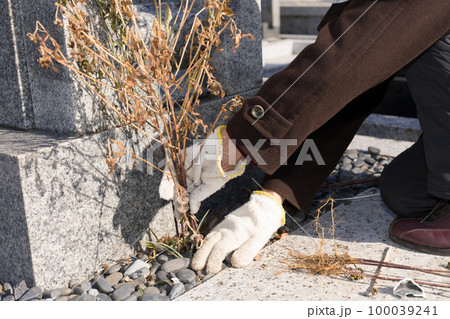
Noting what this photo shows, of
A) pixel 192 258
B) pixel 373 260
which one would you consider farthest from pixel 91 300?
pixel 373 260

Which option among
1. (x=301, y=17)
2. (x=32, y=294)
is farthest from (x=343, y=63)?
(x=301, y=17)

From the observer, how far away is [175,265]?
8.08 ft

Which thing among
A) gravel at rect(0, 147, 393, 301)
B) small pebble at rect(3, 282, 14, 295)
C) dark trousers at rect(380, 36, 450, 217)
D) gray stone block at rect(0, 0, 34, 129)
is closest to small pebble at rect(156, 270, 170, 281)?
gravel at rect(0, 147, 393, 301)

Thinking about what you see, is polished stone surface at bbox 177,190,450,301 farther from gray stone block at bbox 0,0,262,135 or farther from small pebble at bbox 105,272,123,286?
gray stone block at bbox 0,0,262,135

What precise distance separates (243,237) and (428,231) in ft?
2.81

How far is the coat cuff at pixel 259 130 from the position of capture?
7.30 ft

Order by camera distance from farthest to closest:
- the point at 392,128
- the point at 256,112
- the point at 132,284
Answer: the point at 392,128 → the point at 132,284 → the point at 256,112

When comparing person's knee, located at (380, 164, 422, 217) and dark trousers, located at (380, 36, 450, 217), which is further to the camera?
person's knee, located at (380, 164, 422, 217)

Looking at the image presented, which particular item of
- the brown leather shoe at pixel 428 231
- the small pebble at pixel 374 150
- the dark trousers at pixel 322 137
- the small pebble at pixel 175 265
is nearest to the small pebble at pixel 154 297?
the small pebble at pixel 175 265

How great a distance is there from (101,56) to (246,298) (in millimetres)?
1153

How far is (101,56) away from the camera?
2.30 metres

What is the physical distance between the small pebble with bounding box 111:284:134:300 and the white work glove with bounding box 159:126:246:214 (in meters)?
0.45

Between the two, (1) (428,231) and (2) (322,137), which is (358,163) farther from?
(1) (428,231)

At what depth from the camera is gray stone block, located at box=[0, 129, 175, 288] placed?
223 centimetres
